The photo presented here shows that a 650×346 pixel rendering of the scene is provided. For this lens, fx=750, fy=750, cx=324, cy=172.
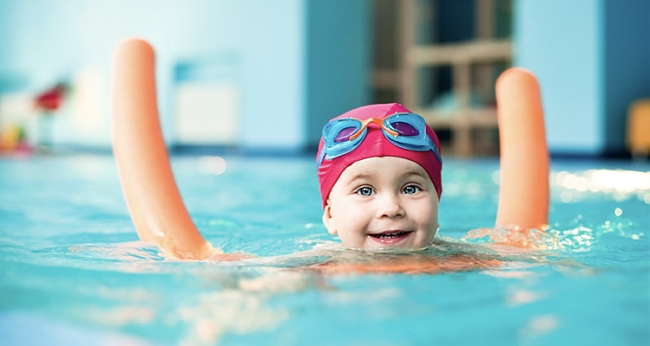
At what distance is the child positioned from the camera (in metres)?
2.50

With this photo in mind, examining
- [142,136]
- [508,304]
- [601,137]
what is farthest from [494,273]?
[601,137]

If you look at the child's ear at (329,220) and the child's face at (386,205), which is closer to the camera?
the child's face at (386,205)

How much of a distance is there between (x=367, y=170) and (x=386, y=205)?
177mm

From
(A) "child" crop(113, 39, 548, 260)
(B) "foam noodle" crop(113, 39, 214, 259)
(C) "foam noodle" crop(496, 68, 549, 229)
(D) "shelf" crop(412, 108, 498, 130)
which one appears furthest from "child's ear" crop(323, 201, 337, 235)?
(D) "shelf" crop(412, 108, 498, 130)

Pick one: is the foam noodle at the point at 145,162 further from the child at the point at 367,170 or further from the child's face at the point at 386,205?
the child's face at the point at 386,205

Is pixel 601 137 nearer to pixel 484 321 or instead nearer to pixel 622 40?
pixel 622 40

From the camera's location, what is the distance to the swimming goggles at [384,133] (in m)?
2.58

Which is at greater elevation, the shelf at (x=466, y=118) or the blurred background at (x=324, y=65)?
the blurred background at (x=324, y=65)

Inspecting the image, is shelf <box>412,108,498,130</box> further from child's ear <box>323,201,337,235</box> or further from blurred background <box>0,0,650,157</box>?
child's ear <box>323,201,337,235</box>

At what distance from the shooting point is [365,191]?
255 centimetres

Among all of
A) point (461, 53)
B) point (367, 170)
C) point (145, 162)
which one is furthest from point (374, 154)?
point (461, 53)

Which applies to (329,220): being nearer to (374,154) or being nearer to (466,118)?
(374,154)

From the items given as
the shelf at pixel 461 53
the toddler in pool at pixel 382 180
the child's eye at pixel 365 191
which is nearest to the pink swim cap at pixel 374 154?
the toddler in pool at pixel 382 180

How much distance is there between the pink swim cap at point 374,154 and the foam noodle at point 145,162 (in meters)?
0.64
